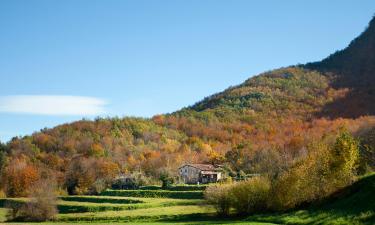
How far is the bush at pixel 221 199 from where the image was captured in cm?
6084

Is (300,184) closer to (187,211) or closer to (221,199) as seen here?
(221,199)

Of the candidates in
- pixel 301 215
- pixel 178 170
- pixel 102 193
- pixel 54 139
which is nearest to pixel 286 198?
pixel 301 215

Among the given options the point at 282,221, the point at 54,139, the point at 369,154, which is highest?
the point at 54,139

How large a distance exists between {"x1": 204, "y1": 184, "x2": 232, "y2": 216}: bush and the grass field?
1.22 meters

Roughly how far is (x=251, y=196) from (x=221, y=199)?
3.53 metres

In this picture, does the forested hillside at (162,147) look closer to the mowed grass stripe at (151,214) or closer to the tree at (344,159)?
the tree at (344,159)

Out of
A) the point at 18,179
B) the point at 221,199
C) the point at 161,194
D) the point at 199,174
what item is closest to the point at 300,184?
the point at 221,199

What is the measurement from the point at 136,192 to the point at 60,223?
2663cm

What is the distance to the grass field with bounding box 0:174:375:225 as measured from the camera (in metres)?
44.7

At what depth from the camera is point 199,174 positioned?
108m

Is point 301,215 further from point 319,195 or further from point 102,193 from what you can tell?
point 102,193

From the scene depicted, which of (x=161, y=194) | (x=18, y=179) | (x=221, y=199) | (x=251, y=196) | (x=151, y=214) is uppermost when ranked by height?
(x=18, y=179)

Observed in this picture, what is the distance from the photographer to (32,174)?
126m

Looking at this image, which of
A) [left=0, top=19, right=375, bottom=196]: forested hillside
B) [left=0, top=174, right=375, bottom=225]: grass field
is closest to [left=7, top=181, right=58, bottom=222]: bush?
[left=0, top=174, right=375, bottom=225]: grass field
